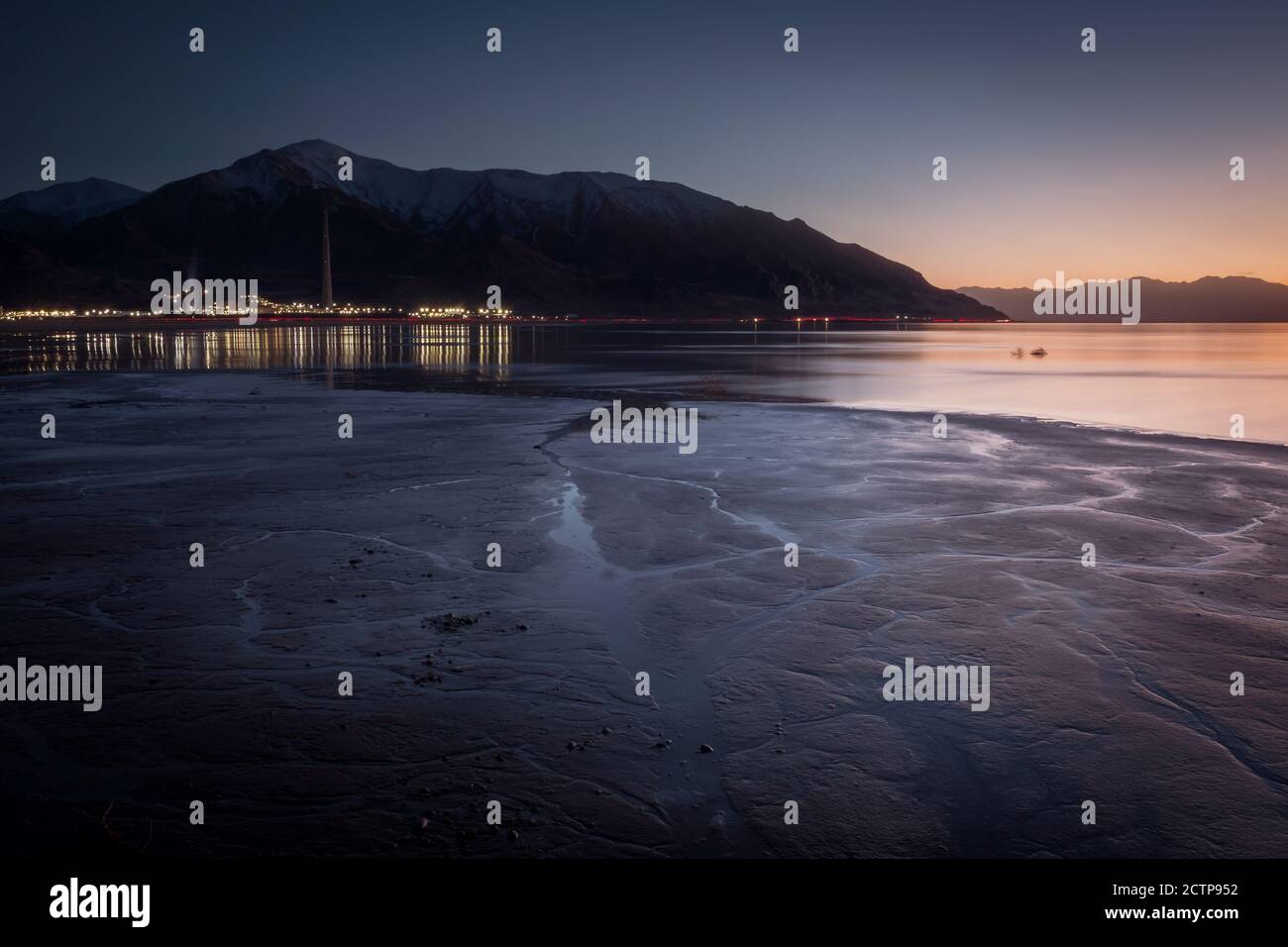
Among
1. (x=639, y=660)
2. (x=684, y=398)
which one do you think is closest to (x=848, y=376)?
(x=684, y=398)

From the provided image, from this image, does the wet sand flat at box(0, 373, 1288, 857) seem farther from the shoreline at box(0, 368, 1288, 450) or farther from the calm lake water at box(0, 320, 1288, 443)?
the calm lake water at box(0, 320, 1288, 443)

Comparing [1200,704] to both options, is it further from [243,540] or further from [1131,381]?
[1131,381]

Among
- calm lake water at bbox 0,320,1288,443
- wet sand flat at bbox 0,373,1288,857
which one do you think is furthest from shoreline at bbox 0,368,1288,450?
wet sand flat at bbox 0,373,1288,857

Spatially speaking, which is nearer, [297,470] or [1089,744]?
[1089,744]

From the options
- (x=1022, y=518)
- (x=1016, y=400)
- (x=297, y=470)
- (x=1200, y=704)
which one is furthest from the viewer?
(x=1016, y=400)

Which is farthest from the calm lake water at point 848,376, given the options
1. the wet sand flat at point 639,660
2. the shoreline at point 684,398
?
the wet sand flat at point 639,660

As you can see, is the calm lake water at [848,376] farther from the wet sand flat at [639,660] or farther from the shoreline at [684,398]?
the wet sand flat at [639,660]
